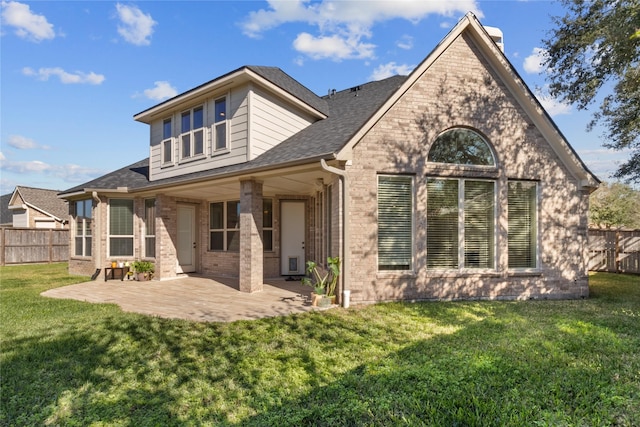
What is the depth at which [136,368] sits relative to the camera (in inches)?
161

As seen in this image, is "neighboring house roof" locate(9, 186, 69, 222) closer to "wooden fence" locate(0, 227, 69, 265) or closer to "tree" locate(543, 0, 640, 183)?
"wooden fence" locate(0, 227, 69, 265)

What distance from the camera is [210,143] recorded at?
10.4 meters

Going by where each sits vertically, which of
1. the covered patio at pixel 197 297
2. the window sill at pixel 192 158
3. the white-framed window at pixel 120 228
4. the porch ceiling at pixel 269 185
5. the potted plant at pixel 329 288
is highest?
the window sill at pixel 192 158

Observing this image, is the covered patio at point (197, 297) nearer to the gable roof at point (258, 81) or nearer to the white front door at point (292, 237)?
the white front door at point (292, 237)

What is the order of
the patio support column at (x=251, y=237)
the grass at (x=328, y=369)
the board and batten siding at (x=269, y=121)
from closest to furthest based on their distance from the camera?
1. the grass at (x=328, y=369)
2. the patio support column at (x=251, y=237)
3. the board and batten siding at (x=269, y=121)

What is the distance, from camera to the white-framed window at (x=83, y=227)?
1320cm

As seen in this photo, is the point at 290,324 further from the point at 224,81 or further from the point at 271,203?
the point at 224,81

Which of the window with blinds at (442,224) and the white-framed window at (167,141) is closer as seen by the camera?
the window with blinds at (442,224)

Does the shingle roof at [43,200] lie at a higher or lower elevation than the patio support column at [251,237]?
higher

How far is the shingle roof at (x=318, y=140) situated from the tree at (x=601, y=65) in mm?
5545

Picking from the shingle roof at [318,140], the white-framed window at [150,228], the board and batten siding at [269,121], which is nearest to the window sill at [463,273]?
the shingle roof at [318,140]

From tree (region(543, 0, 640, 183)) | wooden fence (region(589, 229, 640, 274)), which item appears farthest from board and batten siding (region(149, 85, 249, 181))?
wooden fence (region(589, 229, 640, 274))

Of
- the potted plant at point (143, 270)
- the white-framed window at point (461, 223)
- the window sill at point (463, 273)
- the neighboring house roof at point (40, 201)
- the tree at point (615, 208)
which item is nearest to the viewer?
the window sill at point (463, 273)

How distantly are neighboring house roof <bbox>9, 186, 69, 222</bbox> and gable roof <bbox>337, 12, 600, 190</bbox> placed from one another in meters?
30.9
